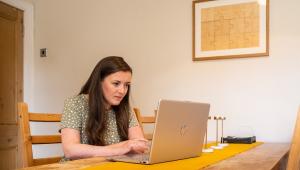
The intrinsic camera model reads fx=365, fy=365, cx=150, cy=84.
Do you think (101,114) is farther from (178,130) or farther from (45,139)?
(178,130)

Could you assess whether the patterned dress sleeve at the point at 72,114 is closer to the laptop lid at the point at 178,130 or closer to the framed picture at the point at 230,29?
the laptop lid at the point at 178,130

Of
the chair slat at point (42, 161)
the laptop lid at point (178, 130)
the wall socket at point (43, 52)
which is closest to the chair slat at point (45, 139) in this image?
the chair slat at point (42, 161)

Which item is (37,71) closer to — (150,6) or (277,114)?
(150,6)

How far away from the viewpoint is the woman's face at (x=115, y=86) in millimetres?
1783

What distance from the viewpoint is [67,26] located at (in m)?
3.31

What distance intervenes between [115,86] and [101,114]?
0.50 ft

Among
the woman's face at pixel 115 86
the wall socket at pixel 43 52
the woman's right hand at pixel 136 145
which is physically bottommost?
the woman's right hand at pixel 136 145

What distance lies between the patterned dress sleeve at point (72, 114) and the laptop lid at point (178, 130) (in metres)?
0.53

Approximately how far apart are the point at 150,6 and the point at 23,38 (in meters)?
1.24

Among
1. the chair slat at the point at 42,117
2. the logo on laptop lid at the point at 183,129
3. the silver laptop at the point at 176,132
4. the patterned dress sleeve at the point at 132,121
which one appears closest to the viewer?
the silver laptop at the point at 176,132

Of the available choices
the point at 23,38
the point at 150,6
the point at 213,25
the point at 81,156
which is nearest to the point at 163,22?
the point at 150,6

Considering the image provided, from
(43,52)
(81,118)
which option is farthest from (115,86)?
(43,52)

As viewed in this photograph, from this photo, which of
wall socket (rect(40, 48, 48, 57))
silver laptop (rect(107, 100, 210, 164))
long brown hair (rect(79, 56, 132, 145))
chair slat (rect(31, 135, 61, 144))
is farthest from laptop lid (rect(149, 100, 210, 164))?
wall socket (rect(40, 48, 48, 57))

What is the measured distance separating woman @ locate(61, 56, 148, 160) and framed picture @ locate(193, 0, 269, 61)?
104 centimetres
